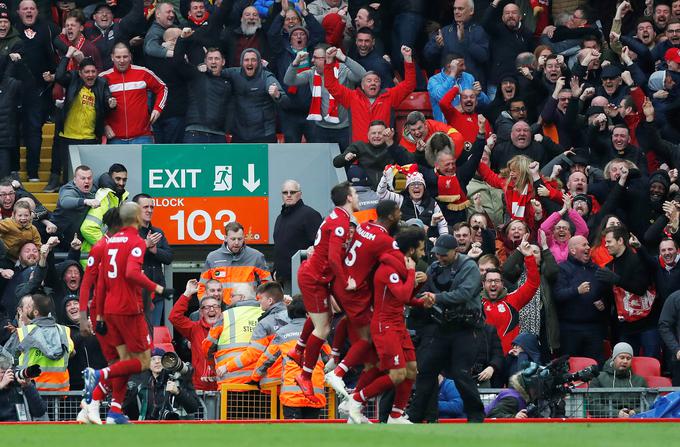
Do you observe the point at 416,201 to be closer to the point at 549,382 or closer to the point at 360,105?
the point at 360,105

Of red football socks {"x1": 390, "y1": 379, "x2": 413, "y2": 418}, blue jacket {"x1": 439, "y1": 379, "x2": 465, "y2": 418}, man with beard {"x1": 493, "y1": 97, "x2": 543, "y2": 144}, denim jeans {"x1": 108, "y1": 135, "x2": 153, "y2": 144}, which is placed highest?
man with beard {"x1": 493, "y1": 97, "x2": 543, "y2": 144}

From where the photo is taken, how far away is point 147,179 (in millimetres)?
20438

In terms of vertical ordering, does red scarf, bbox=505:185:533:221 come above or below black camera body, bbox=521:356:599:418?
above

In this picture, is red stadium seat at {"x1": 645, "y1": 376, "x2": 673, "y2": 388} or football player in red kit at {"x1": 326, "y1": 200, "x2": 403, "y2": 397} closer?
football player in red kit at {"x1": 326, "y1": 200, "x2": 403, "y2": 397}

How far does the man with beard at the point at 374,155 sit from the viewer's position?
19438 mm

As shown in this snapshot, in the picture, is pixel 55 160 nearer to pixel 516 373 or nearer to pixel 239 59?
pixel 239 59

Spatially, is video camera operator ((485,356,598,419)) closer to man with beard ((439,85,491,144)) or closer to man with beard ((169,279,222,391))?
man with beard ((169,279,222,391))

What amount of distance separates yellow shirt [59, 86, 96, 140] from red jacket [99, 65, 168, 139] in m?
0.25

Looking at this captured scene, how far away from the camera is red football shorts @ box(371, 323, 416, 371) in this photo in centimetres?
1433

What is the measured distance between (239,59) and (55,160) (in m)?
2.84

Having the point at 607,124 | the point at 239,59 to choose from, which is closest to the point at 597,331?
the point at 607,124

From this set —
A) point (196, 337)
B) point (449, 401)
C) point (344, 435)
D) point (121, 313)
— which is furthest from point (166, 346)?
point (344, 435)

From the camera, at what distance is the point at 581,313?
59.2 ft

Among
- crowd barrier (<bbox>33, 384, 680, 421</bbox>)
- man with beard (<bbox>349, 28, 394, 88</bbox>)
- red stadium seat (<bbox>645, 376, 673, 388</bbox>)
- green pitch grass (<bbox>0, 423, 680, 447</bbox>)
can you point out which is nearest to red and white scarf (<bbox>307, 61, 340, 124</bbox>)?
man with beard (<bbox>349, 28, 394, 88</bbox>)
